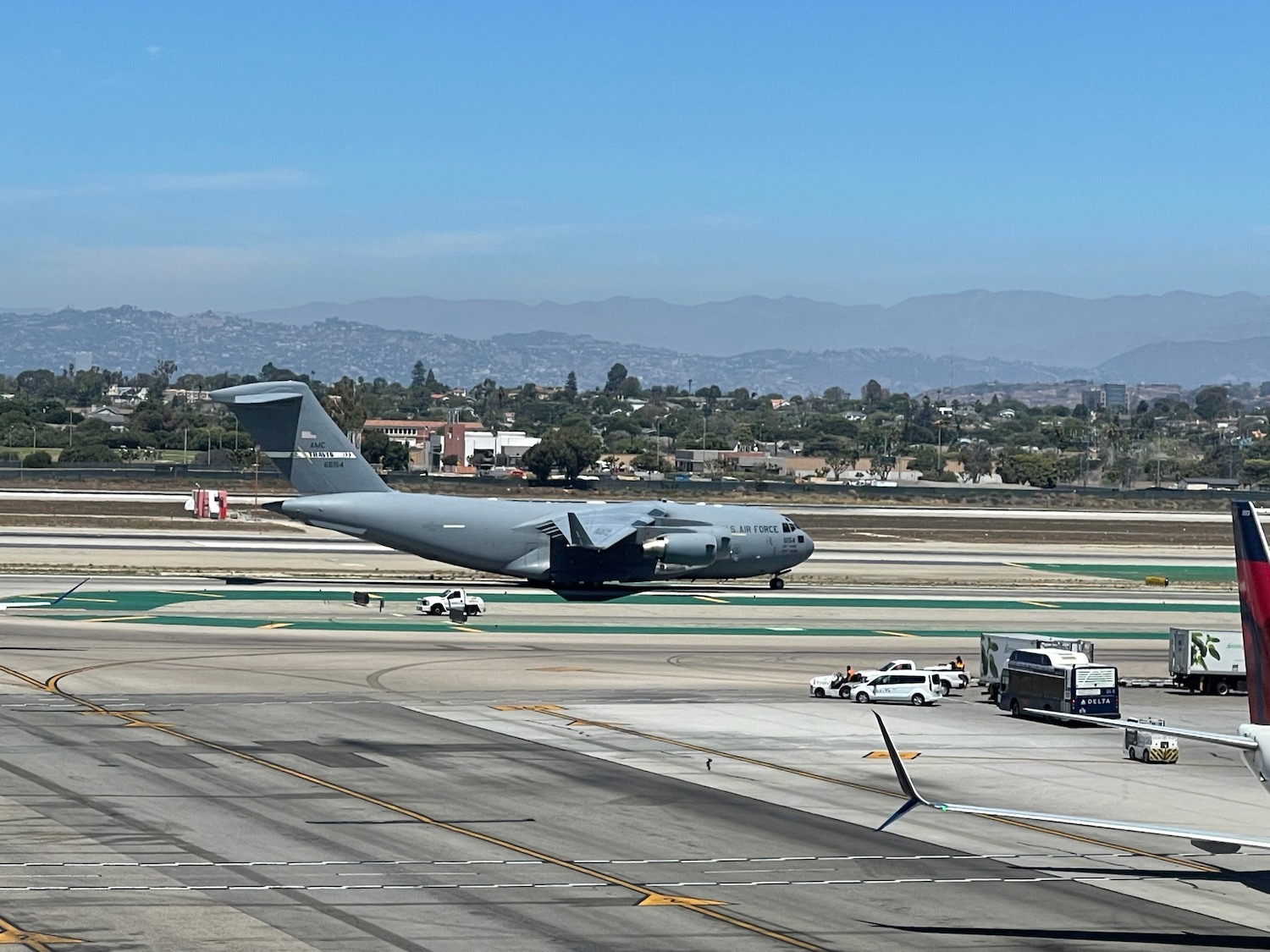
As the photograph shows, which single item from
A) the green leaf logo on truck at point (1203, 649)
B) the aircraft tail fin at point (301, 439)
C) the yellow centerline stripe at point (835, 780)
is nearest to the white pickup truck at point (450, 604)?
the aircraft tail fin at point (301, 439)

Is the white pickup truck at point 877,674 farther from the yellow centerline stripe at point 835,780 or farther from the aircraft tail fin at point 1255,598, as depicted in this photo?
the aircraft tail fin at point 1255,598

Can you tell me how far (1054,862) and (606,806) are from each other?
9308 millimetres

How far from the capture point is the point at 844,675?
52000 millimetres

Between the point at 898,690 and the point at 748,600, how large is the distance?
2787 cm

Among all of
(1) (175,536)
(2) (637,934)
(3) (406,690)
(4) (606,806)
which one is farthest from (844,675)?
(1) (175,536)

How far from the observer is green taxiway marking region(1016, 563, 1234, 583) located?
9706 cm

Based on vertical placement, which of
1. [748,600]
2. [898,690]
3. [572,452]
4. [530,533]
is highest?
[572,452]

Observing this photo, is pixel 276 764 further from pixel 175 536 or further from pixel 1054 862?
pixel 175 536

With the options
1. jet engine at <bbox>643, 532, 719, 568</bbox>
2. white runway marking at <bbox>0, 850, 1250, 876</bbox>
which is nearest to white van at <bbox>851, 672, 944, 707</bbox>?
white runway marking at <bbox>0, 850, 1250, 876</bbox>

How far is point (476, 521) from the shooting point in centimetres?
7544

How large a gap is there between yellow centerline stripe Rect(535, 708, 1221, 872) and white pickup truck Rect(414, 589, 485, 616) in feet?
73.2

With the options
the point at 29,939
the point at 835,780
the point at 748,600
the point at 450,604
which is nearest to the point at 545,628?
the point at 450,604

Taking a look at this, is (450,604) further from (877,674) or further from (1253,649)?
(1253,649)

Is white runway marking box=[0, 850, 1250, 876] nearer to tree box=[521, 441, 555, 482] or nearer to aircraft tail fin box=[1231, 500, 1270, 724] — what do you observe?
aircraft tail fin box=[1231, 500, 1270, 724]
